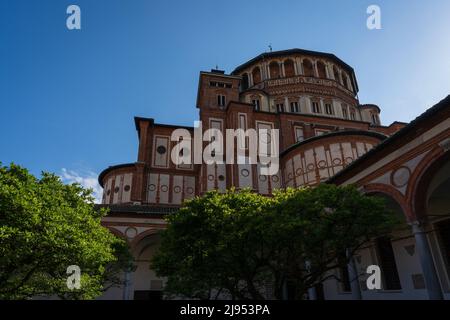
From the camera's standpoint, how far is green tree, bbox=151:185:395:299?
30.6 feet

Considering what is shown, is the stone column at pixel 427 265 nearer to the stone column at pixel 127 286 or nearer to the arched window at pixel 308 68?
the stone column at pixel 127 286

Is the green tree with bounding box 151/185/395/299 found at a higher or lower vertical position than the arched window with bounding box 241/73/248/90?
lower

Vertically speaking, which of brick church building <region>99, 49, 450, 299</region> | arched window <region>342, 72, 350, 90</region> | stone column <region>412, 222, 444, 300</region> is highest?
arched window <region>342, 72, 350, 90</region>

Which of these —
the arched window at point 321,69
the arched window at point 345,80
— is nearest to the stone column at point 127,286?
the arched window at point 321,69

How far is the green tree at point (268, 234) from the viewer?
931 cm

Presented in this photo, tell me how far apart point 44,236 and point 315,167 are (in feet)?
61.4

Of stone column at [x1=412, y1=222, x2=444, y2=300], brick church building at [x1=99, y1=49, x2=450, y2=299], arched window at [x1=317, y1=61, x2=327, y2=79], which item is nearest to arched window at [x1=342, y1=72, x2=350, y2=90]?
brick church building at [x1=99, y1=49, x2=450, y2=299]

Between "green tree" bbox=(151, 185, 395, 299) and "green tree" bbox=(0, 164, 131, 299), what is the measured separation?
2671 millimetres

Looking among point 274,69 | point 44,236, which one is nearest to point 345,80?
point 274,69

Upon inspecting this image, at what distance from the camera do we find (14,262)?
8656mm

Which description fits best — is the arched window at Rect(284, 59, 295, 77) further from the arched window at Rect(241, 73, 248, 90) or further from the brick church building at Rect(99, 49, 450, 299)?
the arched window at Rect(241, 73, 248, 90)

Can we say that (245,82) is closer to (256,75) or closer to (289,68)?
(256,75)
